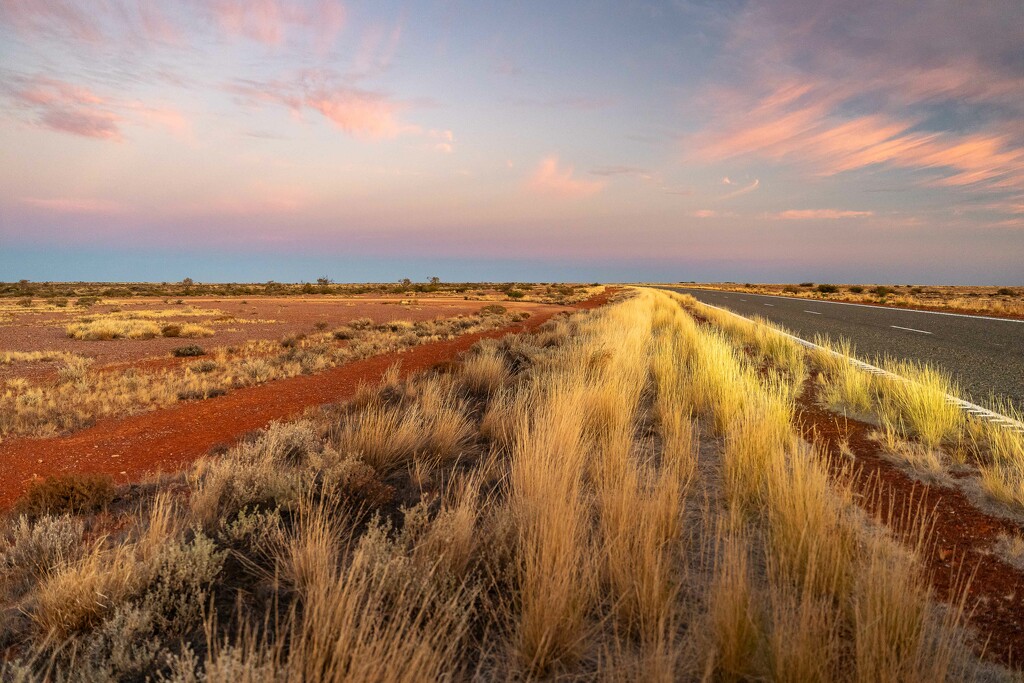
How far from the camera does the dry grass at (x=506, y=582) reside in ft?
6.16

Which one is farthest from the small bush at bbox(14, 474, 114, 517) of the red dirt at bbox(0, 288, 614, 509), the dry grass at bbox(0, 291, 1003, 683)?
the red dirt at bbox(0, 288, 614, 509)

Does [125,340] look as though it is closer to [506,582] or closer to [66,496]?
[66,496]

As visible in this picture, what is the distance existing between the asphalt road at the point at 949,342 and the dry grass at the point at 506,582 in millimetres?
4741

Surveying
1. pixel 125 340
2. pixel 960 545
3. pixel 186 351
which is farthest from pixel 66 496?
pixel 125 340

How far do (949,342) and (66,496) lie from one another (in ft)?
47.5

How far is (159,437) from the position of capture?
7.39 meters

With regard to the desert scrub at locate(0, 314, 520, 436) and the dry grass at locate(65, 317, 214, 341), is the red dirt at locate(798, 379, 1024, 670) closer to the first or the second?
the desert scrub at locate(0, 314, 520, 436)

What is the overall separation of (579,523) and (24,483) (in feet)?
22.0

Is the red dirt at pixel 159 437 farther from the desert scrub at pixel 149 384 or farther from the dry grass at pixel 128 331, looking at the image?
the dry grass at pixel 128 331

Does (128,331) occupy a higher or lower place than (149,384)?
higher

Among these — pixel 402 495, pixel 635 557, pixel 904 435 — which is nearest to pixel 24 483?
pixel 402 495

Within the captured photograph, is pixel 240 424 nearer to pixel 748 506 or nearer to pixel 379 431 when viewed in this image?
pixel 379 431

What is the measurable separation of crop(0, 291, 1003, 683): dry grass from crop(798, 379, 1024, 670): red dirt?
0.54 ft

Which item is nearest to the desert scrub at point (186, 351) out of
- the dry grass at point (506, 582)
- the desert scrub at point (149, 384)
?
the desert scrub at point (149, 384)
